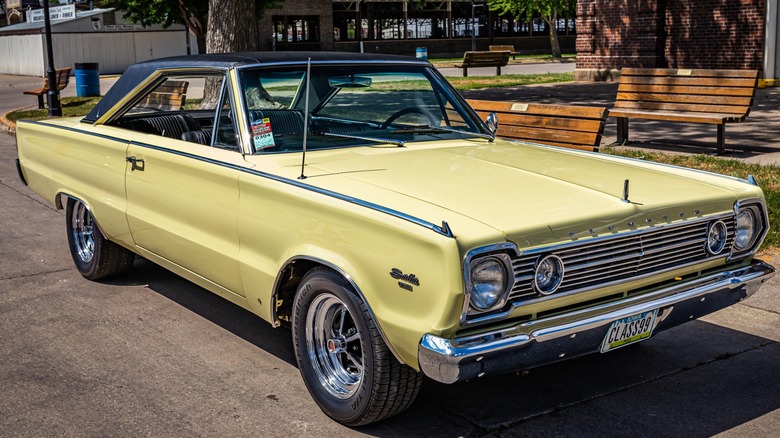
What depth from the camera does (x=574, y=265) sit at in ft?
12.6

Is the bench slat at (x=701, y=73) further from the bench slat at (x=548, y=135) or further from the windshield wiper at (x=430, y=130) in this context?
the windshield wiper at (x=430, y=130)

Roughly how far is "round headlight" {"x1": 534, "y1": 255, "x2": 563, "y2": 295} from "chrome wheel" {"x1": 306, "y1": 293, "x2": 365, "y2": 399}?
90cm

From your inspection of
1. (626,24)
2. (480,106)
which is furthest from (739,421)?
(626,24)

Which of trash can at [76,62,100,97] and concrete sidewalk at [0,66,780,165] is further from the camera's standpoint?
trash can at [76,62,100,97]

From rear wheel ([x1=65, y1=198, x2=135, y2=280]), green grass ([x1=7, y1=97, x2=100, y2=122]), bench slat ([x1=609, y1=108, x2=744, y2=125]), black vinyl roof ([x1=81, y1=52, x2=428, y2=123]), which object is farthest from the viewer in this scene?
green grass ([x1=7, y1=97, x2=100, y2=122])

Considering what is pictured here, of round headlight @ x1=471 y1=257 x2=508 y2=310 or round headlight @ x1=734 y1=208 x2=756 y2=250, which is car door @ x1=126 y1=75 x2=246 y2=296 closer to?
round headlight @ x1=471 y1=257 x2=508 y2=310

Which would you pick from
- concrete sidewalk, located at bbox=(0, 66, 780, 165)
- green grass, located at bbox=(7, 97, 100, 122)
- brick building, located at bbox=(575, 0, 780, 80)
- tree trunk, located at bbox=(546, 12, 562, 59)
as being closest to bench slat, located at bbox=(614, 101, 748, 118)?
concrete sidewalk, located at bbox=(0, 66, 780, 165)

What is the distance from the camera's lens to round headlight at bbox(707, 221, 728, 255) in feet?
14.3

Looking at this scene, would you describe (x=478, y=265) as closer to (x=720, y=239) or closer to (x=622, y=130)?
(x=720, y=239)

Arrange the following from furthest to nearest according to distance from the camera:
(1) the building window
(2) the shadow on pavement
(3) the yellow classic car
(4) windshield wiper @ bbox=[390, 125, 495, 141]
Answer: (1) the building window
(4) windshield wiper @ bbox=[390, 125, 495, 141]
(2) the shadow on pavement
(3) the yellow classic car

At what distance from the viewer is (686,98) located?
12023mm

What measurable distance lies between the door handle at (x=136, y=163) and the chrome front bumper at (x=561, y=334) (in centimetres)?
272

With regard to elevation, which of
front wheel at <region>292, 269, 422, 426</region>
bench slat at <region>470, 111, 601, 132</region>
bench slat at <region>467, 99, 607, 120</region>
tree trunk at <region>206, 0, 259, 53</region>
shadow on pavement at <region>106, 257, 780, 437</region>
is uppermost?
tree trunk at <region>206, 0, 259, 53</region>

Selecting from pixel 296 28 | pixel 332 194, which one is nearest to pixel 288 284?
pixel 332 194
